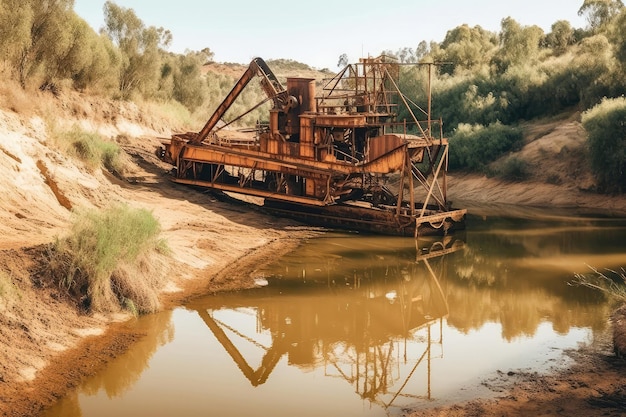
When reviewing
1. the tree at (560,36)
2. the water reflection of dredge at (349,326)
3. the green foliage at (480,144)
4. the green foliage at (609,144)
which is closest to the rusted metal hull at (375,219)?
the water reflection of dredge at (349,326)

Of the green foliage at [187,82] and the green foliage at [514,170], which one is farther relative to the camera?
the green foliage at [187,82]

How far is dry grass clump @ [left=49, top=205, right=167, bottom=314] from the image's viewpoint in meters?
11.8

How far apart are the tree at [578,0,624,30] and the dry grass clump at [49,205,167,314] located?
48.4 m

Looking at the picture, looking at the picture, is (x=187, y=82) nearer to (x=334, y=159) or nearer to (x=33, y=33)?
(x=33, y=33)

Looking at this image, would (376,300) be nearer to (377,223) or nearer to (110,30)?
(377,223)

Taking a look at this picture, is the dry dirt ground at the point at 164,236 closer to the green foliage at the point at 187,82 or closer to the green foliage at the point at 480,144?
the green foliage at the point at 480,144

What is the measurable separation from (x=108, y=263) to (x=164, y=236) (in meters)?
5.20

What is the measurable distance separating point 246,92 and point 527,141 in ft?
103

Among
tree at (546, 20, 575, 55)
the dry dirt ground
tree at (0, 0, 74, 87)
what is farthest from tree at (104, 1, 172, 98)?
tree at (546, 20, 575, 55)

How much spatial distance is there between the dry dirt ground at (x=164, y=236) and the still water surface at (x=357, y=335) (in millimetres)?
445

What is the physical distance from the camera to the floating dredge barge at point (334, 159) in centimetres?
2080

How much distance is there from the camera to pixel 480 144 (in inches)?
1328

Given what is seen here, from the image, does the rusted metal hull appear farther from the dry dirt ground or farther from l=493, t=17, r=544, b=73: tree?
l=493, t=17, r=544, b=73: tree

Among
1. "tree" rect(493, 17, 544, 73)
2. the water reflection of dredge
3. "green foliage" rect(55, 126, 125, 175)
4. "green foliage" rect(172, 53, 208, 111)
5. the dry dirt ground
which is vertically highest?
"tree" rect(493, 17, 544, 73)
